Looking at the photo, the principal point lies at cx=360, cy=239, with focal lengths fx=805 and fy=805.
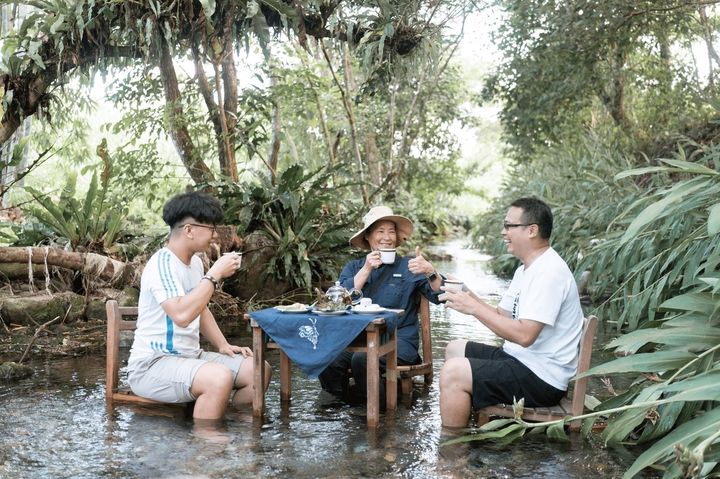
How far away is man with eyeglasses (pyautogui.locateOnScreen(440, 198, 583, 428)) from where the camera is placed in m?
4.17

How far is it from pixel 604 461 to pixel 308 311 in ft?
6.13

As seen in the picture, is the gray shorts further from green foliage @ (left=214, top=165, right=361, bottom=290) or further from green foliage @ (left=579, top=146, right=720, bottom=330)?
green foliage @ (left=214, top=165, right=361, bottom=290)

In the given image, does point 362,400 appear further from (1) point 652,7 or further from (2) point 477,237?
(2) point 477,237

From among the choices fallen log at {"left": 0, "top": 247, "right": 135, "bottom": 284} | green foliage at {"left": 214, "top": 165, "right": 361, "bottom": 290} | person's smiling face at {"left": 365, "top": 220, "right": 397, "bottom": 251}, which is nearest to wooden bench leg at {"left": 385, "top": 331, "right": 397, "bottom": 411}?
person's smiling face at {"left": 365, "top": 220, "right": 397, "bottom": 251}

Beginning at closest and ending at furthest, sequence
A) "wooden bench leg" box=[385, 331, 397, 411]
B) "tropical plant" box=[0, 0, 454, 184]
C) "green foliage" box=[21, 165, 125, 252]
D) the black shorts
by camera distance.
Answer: the black shorts
"wooden bench leg" box=[385, 331, 397, 411]
"tropical plant" box=[0, 0, 454, 184]
"green foliage" box=[21, 165, 125, 252]

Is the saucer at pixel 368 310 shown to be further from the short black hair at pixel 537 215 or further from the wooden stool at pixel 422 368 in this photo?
the short black hair at pixel 537 215

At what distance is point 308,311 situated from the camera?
15.9ft

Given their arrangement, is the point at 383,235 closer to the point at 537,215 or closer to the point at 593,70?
the point at 537,215

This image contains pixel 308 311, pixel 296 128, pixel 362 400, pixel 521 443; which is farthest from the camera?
pixel 296 128

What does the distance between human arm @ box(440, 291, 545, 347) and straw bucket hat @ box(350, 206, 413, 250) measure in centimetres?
123

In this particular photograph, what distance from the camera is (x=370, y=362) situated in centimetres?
456

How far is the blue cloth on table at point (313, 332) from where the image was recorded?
4.54 meters

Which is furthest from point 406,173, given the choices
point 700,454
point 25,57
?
point 700,454

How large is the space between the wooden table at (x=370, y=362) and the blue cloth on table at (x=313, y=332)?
0.07 m
